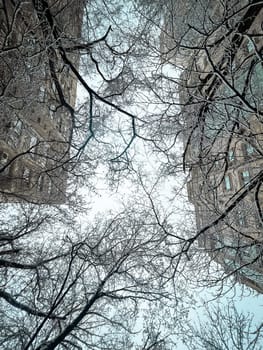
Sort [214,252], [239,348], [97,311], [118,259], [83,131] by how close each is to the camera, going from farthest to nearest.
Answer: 1. [239,348]
2. [97,311]
3. [118,259]
4. [83,131]
5. [214,252]

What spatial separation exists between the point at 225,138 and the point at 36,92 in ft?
16.1

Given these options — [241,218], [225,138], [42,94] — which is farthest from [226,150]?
[42,94]

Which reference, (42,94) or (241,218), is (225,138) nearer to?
(241,218)

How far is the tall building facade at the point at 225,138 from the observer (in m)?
4.00

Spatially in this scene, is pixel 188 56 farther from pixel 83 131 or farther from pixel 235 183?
pixel 235 183

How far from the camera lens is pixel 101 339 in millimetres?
8188

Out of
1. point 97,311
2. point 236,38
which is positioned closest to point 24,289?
point 97,311

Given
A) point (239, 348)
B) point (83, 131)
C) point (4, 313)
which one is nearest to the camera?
point (83, 131)

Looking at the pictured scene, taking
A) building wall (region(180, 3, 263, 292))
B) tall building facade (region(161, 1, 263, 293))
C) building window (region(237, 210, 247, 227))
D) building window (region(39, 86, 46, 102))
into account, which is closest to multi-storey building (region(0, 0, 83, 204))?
building window (region(39, 86, 46, 102))

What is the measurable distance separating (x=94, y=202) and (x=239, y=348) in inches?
391

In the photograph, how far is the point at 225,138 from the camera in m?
5.00

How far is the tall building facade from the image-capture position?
4.00 meters

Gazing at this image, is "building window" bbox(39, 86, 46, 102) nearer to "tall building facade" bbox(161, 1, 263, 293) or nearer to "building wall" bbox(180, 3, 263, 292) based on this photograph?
"tall building facade" bbox(161, 1, 263, 293)

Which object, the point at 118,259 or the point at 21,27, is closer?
the point at 21,27
